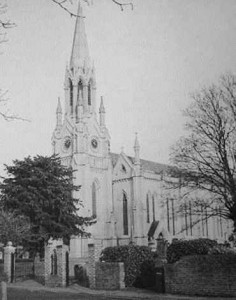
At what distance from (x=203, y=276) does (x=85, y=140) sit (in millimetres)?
46562

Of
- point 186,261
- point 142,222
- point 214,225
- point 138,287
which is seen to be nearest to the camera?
point 186,261

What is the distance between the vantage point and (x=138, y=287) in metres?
19.4

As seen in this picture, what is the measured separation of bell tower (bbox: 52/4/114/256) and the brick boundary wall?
41.0 m

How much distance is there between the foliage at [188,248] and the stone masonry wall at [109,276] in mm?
2309

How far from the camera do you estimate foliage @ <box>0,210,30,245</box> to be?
31438 millimetres

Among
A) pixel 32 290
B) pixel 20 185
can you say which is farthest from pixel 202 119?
pixel 20 185

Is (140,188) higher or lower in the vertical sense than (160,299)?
higher

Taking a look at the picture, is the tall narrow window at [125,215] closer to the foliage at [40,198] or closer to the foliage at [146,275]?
the foliage at [40,198]

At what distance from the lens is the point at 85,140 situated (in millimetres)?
61938

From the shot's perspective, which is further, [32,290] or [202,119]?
[202,119]

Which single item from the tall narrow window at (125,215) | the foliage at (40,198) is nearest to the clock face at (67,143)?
the tall narrow window at (125,215)

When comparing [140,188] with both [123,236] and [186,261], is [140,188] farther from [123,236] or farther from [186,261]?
[186,261]

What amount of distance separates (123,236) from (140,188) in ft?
23.3

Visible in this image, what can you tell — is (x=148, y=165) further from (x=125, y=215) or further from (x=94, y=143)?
(x=125, y=215)
